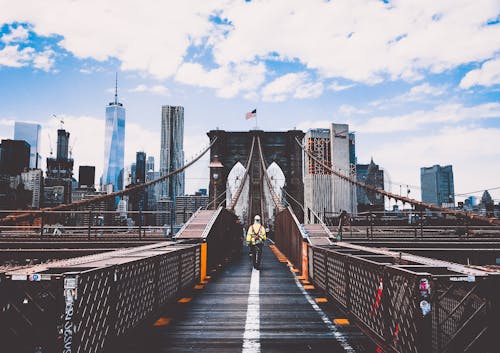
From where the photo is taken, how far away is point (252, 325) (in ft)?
18.6

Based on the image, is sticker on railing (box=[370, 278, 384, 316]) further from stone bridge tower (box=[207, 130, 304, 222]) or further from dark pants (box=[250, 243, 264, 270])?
stone bridge tower (box=[207, 130, 304, 222])

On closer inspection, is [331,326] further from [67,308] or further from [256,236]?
[256,236]

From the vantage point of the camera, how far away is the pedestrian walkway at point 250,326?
15.5 feet

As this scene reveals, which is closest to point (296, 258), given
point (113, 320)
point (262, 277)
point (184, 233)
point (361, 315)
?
point (262, 277)

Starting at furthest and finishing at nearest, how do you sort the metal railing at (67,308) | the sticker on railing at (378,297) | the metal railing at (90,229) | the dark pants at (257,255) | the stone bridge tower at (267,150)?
the stone bridge tower at (267,150) → the metal railing at (90,229) → the dark pants at (257,255) → the sticker on railing at (378,297) → the metal railing at (67,308)

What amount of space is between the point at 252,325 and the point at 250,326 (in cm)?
6

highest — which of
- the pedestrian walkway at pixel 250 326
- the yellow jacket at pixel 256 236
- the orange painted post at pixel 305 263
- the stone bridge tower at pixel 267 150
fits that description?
the stone bridge tower at pixel 267 150

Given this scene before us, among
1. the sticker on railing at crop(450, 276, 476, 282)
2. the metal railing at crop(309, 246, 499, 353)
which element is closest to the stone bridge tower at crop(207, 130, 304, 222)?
the metal railing at crop(309, 246, 499, 353)

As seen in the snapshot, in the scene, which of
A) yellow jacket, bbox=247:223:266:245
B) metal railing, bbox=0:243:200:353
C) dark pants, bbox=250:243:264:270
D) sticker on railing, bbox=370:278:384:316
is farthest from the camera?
yellow jacket, bbox=247:223:266:245

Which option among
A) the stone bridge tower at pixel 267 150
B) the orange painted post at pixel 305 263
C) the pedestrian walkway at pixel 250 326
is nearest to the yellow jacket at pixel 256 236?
the orange painted post at pixel 305 263

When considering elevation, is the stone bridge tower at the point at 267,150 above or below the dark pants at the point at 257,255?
above

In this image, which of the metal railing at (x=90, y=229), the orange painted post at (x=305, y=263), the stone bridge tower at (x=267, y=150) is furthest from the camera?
the stone bridge tower at (x=267, y=150)

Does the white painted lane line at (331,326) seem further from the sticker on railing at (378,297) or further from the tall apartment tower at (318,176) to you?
the tall apartment tower at (318,176)

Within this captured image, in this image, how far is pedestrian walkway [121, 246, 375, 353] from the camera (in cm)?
472
